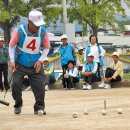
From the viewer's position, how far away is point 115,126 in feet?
24.4

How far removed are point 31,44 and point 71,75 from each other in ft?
26.8

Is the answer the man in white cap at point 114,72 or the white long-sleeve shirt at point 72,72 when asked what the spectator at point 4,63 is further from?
the man in white cap at point 114,72

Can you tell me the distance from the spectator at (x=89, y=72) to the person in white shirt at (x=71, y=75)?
38cm

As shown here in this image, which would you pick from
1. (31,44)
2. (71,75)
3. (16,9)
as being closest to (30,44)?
(31,44)

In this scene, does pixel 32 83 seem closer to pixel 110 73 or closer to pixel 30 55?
pixel 30 55

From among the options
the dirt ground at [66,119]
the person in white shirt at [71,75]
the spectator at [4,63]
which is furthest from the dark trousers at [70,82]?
the dirt ground at [66,119]

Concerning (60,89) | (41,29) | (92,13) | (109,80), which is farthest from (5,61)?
(92,13)

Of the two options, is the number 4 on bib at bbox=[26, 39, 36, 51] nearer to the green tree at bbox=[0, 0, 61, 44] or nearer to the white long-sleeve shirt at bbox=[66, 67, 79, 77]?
the white long-sleeve shirt at bbox=[66, 67, 79, 77]

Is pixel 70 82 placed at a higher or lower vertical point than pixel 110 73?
lower

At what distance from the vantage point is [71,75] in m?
17.5

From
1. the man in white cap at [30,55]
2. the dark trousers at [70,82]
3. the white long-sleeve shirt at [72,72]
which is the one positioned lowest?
the dark trousers at [70,82]

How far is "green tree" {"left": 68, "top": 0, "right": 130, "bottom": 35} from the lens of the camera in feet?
107

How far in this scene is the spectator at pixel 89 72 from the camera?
55.9 ft

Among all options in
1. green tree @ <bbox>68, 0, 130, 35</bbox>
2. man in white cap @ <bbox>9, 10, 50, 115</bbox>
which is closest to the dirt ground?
man in white cap @ <bbox>9, 10, 50, 115</bbox>
